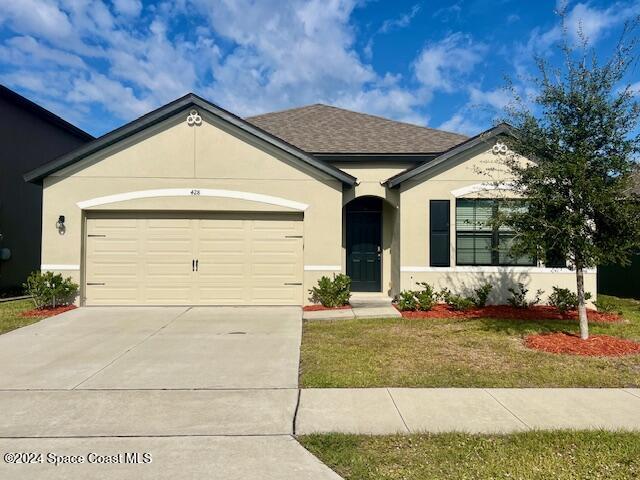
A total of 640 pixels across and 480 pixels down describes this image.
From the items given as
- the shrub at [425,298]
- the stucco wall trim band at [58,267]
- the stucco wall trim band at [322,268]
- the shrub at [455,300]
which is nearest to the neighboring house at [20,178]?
the stucco wall trim band at [58,267]

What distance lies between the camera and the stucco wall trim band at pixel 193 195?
1116cm

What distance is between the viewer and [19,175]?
14.9 metres

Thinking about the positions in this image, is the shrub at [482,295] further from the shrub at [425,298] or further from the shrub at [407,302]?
the shrub at [407,302]

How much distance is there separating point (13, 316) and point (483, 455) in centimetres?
1026

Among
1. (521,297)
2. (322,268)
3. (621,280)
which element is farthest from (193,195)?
(621,280)

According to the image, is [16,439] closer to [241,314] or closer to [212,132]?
[241,314]

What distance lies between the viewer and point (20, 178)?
15031mm

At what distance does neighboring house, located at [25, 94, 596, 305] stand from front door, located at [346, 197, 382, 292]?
1.59m

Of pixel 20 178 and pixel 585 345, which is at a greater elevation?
pixel 20 178

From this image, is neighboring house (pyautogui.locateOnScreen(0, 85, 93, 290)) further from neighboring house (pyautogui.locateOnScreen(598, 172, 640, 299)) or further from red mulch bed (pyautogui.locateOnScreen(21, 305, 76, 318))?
neighboring house (pyautogui.locateOnScreen(598, 172, 640, 299))

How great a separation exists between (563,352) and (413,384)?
2954 millimetres

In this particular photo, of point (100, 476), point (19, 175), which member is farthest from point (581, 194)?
point (19, 175)

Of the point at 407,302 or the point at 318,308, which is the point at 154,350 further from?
the point at 407,302

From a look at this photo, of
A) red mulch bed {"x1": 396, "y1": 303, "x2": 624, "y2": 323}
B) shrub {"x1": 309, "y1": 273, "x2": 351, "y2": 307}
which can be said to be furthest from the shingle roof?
red mulch bed {"x1": 396, "y1": 303, "x2": 624, "y2": 323}
